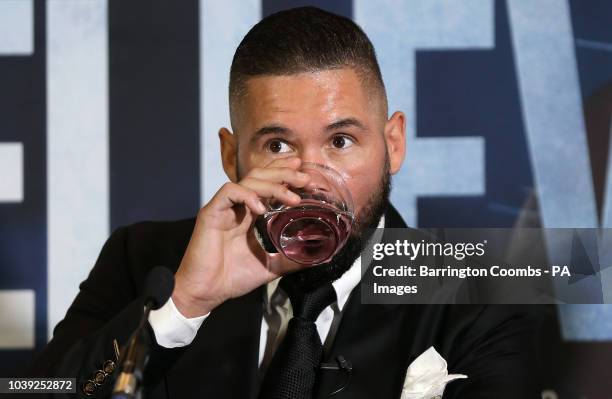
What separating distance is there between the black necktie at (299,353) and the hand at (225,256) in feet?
0.46

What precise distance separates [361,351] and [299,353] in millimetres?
177

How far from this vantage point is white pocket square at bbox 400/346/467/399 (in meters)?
2.08

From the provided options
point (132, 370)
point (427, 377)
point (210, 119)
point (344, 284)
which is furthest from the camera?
point (210, 119)

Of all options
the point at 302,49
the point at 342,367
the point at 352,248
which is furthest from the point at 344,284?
the point at 302,49

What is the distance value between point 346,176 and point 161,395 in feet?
2.35

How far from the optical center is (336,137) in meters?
2.23

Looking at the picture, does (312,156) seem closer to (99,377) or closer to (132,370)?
(99,377)

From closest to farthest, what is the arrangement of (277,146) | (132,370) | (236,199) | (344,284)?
(132,370) < (236,199) < (277,146) < (344,284)

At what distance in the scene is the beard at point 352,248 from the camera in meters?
2.28

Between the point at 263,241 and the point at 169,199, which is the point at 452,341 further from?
the point at 169,199

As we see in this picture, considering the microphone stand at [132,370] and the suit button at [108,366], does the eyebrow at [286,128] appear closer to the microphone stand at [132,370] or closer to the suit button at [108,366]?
the suit button at [108,366]

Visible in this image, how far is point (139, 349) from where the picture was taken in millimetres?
1380

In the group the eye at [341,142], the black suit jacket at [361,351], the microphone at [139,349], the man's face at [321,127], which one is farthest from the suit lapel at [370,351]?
the microphone at [139,349]

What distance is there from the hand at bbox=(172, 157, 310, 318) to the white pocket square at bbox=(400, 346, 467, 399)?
1.23 feet
